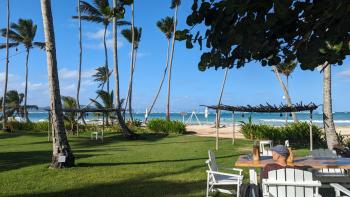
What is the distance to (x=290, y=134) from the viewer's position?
21031 millimetres

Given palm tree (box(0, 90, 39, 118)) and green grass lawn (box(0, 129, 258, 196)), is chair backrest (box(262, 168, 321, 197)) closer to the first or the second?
green grass lawn (box(0, 129, 258, 196))

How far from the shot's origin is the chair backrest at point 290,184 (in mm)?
5344

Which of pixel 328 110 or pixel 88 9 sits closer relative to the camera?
pixel 328 110

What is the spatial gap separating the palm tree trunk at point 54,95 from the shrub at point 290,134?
11.8 m

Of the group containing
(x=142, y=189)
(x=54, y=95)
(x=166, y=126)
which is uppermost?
(x=54, y=95)

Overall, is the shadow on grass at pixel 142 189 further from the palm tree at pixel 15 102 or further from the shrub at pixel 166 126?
the palm tree at pixel 15 102

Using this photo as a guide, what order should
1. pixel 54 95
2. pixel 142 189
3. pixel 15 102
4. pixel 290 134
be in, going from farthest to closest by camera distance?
pixel 15 102, pixel 290 134, pixel 54 95, pixel 142 189

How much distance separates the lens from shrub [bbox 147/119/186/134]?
1039 inches

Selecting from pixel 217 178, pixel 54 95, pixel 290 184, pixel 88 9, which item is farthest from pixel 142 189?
pixel 88 9

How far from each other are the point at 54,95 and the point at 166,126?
1528 centimetres

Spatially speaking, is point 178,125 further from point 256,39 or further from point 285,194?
point 256,39

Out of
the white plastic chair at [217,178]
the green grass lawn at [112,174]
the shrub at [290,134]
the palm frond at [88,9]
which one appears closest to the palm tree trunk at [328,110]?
the green grass lawn at [112,174]

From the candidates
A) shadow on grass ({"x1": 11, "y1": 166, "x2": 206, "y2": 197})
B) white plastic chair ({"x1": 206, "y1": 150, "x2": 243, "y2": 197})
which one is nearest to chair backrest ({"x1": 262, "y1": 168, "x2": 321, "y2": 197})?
white plastic chair ({"x1": 206, "y1": 150, "x2": 243, "y2": 197})

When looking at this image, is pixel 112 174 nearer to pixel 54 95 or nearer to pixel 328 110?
pixel 54 95
